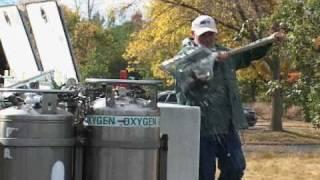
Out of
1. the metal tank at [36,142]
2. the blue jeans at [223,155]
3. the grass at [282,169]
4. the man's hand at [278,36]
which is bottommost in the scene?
the grass at [282,169]

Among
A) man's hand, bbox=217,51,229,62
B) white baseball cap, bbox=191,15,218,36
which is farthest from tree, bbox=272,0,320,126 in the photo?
man's hand, bbox=217,51,229,62

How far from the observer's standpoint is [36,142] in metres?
4.46

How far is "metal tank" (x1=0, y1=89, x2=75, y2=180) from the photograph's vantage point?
4.46 m

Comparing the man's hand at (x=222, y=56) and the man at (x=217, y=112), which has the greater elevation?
the man's hand at (x=222, y=56)

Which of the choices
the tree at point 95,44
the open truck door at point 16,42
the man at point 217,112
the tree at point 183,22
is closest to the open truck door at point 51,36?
the open truck door at point 16,42

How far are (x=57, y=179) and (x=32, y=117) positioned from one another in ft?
1.24

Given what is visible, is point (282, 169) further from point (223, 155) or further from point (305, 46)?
point (223, 155)

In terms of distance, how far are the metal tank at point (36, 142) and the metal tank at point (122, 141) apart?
5.9 inches

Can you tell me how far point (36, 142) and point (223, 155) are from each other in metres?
2.04

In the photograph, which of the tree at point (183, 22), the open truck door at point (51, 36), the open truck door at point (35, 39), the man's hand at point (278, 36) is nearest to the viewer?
the man's hand at point (278, 36)

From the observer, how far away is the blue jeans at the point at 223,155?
6.04 metres

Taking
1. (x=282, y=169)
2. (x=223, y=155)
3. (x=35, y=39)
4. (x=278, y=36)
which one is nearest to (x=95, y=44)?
(x=35, y=39)

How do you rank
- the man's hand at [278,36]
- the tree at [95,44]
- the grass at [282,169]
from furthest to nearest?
the tree at [95,44] < the grass at [282,169] < the man's hand at [278,36]

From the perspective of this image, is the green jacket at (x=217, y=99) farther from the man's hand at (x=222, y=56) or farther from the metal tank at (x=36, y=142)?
the metal tank at (x=36, y=142)
